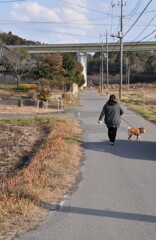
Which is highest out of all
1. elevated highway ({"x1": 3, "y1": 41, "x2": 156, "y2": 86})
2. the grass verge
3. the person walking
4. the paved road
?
elevated highway ({"x1": 3, "y1": 41, "x2": 156, "y2": 86})

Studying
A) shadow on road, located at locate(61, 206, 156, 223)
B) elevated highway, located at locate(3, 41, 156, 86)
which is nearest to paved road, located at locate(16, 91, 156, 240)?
shadow on road, located at locate(61, 206, 156, 223)

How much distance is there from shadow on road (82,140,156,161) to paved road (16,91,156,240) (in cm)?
6

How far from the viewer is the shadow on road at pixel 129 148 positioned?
12.4 metres

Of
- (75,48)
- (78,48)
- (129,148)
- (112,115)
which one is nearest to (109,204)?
(129,148)

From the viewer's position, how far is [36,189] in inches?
298

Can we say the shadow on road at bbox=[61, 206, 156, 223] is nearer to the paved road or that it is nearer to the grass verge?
the paved road

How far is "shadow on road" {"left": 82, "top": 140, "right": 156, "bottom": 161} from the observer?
12402 mm

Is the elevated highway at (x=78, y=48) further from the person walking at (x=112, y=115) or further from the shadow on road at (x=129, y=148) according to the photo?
the person walking at (x=112, y=115)

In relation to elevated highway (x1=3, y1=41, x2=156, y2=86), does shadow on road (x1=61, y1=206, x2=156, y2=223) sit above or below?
below

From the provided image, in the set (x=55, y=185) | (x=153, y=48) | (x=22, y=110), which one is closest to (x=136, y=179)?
(x=55, y=185)

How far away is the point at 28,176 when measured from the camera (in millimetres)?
8391

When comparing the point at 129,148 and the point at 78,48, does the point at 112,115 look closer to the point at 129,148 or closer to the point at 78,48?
the point at 129,148

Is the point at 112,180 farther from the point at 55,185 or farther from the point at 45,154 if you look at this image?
the point at 45,154

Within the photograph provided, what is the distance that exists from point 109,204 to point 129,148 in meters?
6.82
